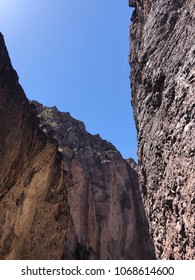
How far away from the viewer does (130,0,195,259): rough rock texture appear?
698 cm

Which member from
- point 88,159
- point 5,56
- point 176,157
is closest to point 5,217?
point 5,56

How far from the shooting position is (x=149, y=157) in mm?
9492

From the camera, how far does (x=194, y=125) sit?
6762 millimetres

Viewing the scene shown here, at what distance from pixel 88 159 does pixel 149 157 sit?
122 ft

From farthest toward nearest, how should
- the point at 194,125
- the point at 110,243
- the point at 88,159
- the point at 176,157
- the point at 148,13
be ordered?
the point at 88,159 < the point at 110,243 < the point at 148,13 < the point at 176,157 < the point at 194,125

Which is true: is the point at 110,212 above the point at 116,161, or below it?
below

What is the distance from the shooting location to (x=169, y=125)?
8180 millimetres

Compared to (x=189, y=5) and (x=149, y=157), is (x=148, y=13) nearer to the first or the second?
(x=189, y=5)

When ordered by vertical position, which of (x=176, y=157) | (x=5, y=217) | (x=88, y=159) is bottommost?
(x=176, y=157)

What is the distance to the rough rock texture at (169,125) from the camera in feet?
22.9

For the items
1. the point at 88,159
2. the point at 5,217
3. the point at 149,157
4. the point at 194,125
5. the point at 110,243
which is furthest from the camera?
the point at 88,159

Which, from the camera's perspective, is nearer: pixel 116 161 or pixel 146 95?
pixel 146 95

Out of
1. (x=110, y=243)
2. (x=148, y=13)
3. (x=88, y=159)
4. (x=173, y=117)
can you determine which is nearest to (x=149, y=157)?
(x=173, y=117)

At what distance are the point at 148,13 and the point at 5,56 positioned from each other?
619 cm
